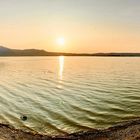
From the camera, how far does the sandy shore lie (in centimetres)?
1907

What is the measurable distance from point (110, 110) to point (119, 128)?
7.44 metres

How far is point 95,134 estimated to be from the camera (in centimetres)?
2042

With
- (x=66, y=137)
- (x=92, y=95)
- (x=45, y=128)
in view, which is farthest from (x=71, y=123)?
(x=92, y=95)

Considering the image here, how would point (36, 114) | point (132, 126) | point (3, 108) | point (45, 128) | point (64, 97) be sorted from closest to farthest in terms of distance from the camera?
point (132, 126) → point (45, 128) → point (36, 114) → point (3, 108) → point (64, 97)

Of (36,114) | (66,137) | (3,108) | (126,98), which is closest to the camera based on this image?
(66,137)

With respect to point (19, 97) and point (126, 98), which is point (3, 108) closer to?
point (19, 97)

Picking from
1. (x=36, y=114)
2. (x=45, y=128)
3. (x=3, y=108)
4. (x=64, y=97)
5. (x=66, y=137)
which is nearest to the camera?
(x=66, y=137)

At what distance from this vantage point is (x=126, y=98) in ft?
114

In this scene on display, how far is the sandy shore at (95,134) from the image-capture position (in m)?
19.1

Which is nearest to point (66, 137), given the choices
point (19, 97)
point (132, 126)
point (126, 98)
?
point (132, 126)

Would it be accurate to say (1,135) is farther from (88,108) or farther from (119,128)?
(88,108)

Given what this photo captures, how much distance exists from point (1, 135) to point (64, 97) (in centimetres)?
1713

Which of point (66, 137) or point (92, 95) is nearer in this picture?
point (66, 137)

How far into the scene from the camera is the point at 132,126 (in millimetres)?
21688
